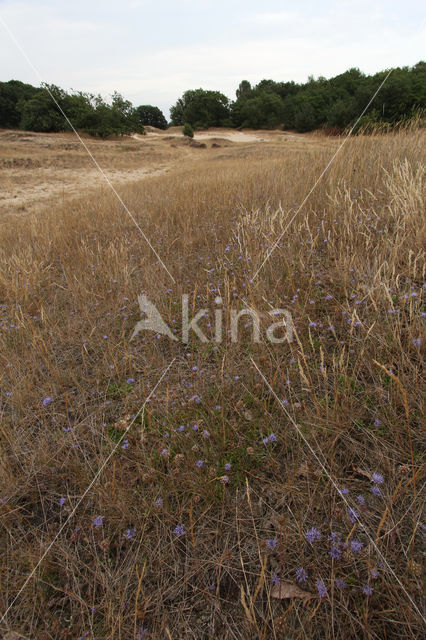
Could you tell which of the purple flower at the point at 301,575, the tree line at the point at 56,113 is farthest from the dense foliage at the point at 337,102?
the tree line at the point at 56,113

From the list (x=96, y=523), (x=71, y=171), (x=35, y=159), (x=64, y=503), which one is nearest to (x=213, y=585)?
(x=96, y=523)

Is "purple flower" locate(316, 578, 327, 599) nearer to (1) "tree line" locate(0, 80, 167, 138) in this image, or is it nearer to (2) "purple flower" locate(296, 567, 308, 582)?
(2) "purple flower" locate(296, 567, 308, 582)

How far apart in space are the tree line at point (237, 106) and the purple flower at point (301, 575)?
62.2 feet

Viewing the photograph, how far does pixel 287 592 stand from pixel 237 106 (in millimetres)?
55395

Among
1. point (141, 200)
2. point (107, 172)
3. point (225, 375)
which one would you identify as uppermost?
point (107, 172)

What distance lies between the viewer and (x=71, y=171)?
1546 cm

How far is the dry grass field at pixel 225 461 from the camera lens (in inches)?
42.8

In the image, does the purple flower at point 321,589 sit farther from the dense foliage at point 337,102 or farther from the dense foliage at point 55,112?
the dense foliage at point 55,112

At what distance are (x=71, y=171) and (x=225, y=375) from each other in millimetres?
17155

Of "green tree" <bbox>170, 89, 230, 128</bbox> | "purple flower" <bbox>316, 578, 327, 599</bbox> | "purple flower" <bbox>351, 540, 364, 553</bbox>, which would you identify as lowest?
"purple flower" <bbox>316, 578, 327, 599</bbox>

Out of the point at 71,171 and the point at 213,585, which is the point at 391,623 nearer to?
the point at 213,585

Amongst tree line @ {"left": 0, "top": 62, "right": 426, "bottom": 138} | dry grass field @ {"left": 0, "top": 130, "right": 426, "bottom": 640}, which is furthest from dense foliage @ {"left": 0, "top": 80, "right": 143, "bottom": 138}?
dry grass field @ {"left": 0, "top": 130, "right": 426, "bottom": 640}

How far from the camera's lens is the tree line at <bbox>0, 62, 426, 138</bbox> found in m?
17.6

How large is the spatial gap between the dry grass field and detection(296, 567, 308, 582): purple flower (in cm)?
3
